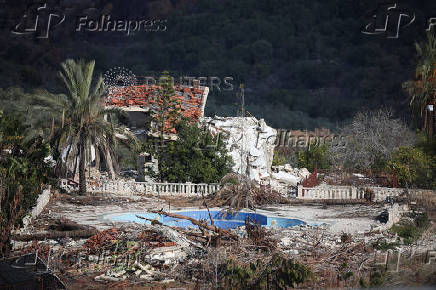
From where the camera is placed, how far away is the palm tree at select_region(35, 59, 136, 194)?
27.9m

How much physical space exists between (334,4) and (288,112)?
131 feet

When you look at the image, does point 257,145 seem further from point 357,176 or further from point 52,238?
point 52,238

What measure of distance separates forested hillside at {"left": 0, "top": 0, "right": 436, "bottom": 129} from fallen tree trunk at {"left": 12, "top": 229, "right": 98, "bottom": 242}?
57.6 metres

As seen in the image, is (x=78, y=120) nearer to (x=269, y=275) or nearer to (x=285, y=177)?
(x=285, y=177)

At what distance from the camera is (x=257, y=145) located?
114ft

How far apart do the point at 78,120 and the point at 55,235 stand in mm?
10153

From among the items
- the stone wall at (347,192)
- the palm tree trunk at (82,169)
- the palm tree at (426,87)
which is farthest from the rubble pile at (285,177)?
the palm tree trunk at (82,169)

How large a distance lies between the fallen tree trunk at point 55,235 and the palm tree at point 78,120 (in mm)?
9107

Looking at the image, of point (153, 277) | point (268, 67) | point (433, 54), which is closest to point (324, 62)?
point (268, 67)

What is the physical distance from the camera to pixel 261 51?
110062 millimetres

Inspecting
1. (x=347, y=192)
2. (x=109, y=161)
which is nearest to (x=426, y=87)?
(x=347, y=192)

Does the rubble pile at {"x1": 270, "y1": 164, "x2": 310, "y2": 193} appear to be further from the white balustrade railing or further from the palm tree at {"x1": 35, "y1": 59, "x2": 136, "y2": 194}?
the palm tree at {"x1": 35, "y1": 59, "x2": 136, "y2": 194}

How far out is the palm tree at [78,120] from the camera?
27859 mm

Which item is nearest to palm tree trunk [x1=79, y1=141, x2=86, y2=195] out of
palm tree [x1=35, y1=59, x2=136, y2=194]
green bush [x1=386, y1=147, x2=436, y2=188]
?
palm tree [x1=35, y1=59, x2=136, y2=194]
